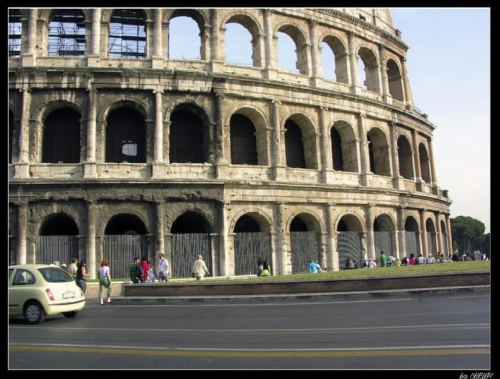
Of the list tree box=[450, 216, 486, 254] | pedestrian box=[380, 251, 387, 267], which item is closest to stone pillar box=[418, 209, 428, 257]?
pedestrian box=[380, 251, 387, 267]

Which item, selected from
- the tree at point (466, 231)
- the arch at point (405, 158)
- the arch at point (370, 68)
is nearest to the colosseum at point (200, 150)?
the arch at point (370, 68)

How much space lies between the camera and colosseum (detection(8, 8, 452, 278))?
18594 millimetres

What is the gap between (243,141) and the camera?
22.0 metres

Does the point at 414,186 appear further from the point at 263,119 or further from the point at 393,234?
the point at 263,119

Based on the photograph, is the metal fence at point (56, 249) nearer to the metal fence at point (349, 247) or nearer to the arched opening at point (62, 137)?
the arched opening at point (62, 137)

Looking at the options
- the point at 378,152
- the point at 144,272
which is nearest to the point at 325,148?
the point at 378,152

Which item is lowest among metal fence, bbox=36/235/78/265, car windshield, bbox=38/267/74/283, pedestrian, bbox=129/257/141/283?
pedestrian, bbox=129/257/141/283

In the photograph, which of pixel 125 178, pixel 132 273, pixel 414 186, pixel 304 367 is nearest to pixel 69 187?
pixel 125 178

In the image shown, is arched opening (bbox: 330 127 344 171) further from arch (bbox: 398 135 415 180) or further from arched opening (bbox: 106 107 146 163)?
arched opening (bbox: 106 107 146 163)

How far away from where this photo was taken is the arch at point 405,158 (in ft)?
87.7

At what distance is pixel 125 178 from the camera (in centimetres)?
1873

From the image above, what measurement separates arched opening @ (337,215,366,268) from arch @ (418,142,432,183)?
807cm

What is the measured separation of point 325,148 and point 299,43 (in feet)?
17.9

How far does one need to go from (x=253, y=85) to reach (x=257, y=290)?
10946 millimetres
